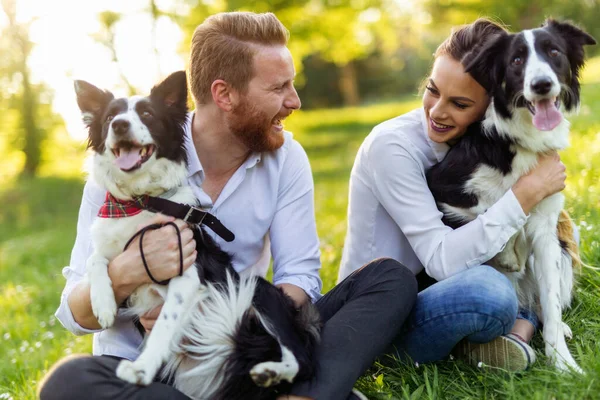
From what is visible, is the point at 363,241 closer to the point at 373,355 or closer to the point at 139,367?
the point at 373,355

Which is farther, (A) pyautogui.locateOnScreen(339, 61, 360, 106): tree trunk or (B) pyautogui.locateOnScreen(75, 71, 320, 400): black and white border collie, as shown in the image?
(A) pyautogui.locateOnScreen(339, 61, 360, 106): tree trunk

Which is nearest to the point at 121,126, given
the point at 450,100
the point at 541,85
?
the point at 450,100

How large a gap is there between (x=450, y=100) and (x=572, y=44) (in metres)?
0.58

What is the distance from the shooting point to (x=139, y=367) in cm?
224

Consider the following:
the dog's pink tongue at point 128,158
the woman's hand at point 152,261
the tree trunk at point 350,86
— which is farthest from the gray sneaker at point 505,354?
the tree trunk at point 350,86

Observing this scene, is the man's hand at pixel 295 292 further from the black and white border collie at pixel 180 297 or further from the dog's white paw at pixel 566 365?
the dog's white paw at pixel 566 365

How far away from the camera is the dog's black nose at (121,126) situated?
2488 mm

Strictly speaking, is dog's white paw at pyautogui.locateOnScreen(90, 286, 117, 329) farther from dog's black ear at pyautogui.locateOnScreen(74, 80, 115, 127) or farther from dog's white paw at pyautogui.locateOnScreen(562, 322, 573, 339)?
dog's white paw at pyautogui.locateOnScreen(562, 322, 573, 339)

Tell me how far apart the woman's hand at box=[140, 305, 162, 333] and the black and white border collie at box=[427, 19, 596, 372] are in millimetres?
1419

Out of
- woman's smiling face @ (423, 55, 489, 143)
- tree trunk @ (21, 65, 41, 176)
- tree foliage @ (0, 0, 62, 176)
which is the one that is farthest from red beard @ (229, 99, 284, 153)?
tree trunk @ (21, 65, 41, 176)

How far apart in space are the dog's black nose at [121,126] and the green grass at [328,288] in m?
1.53

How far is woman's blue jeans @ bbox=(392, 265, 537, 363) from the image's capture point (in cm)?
255

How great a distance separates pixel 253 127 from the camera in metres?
3.00

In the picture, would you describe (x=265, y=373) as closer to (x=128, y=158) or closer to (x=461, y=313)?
(x=461, y=313)
